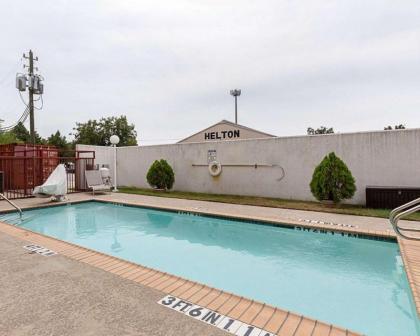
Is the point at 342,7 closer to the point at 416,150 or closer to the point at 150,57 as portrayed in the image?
the point at 416,150

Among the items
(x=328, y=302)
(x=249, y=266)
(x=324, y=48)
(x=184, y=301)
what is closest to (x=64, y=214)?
(x=249, y=266)

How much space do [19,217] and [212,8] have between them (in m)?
8.42

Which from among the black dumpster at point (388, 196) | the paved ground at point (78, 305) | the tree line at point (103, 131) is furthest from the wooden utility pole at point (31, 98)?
the tree line at point (103, 131)

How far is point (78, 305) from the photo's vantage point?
8.21ft

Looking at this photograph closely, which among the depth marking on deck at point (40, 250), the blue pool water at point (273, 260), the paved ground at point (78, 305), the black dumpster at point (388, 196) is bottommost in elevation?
the blue pool water at point (273, 260)

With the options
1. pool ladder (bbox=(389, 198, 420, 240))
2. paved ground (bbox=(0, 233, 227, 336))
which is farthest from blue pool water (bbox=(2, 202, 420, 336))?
paved ground (bbox=(0, 233, 227, 336))

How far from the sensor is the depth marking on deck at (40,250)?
3.92m

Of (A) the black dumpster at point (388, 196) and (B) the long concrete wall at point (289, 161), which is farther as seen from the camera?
(B) the long concrete wall at point (289, 161)

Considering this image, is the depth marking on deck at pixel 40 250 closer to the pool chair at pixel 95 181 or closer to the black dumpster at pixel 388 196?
the pool chair at pixel 95 181

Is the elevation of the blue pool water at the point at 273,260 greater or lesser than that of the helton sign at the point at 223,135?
lesser

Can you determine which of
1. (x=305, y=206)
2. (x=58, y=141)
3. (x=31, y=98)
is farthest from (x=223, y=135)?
(x=58, y=141)

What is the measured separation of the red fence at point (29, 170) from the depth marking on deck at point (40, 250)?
23.2ft

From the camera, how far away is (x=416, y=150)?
756 centimetres

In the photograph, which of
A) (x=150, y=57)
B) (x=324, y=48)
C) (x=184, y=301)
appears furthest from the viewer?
(x=150, y=57)
